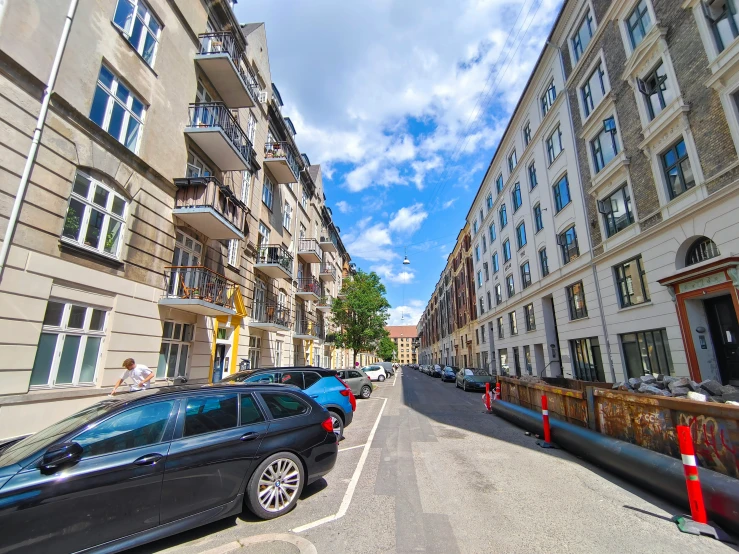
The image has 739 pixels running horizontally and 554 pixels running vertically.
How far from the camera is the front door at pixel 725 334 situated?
32.0ft

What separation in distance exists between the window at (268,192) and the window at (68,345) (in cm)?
1192

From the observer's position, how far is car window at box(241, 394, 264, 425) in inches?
166

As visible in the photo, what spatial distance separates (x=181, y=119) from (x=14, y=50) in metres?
5.16

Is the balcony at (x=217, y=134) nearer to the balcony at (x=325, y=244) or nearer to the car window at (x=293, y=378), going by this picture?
the car window at (x=293, y=378)

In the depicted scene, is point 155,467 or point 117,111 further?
A: point 117,111

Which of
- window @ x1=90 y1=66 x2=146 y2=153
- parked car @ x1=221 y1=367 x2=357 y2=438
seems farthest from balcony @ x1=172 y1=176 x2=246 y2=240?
parked car @ x1=221 y1=367 x2=357 y2=438

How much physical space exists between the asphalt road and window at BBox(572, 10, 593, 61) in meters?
19.3

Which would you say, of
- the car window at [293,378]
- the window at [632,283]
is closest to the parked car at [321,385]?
the car window at [293,378]

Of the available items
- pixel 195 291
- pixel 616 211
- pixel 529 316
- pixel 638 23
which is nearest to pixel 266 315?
pixel 195 291

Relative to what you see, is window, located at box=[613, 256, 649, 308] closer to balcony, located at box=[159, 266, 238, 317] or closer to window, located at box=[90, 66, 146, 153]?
balcony, located at box=[159, 266, 238, 317]

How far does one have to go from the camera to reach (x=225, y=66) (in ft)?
42.3

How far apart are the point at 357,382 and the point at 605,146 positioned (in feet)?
53.4

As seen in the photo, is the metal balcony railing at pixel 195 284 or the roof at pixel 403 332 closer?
the metal balcony railing at pixel 195 284

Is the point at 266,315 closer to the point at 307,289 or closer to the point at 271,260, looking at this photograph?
the point at 271,260
